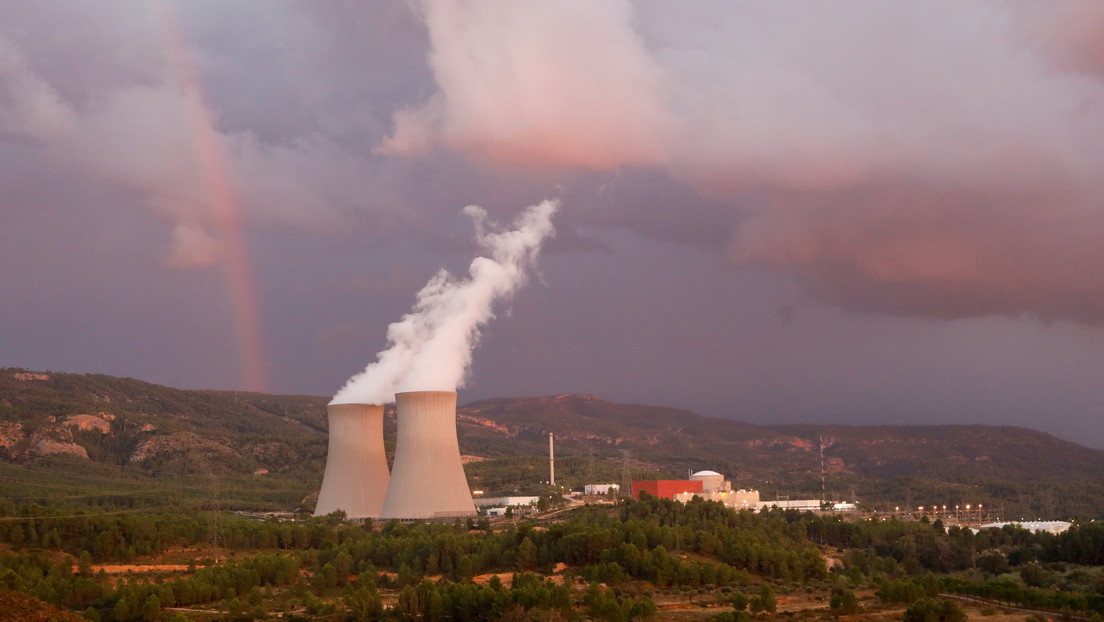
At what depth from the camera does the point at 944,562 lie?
48.8 metres

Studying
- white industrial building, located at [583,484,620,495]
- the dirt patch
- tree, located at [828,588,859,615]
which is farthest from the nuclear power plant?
white industrial building, located at [583,484,620,495]

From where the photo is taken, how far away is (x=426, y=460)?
4731 centimetres

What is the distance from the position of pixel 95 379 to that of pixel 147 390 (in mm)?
5908

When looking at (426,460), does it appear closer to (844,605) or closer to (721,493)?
(844,605)

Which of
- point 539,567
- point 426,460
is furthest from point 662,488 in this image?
point 539,567

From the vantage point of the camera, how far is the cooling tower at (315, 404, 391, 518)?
5103cm

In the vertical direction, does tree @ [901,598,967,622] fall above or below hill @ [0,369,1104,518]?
below

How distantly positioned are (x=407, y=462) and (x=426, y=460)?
838 millimetres

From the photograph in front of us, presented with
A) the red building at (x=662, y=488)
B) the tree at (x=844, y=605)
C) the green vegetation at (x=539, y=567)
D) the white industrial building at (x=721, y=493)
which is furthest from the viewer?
the white industrial building at (x=721, y=493)

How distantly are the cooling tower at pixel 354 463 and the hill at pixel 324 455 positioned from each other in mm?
5147

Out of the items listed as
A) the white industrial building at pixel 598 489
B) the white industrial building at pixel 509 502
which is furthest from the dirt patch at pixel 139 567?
the white industrial building at pixel 598 489

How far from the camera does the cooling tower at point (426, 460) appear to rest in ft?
154

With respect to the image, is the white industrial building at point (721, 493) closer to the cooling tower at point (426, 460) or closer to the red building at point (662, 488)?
the red building at point (662, 488)

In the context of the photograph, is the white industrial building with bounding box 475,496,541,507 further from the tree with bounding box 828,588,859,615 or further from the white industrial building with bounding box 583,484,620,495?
the tree with bounding box 828,588,859,615
